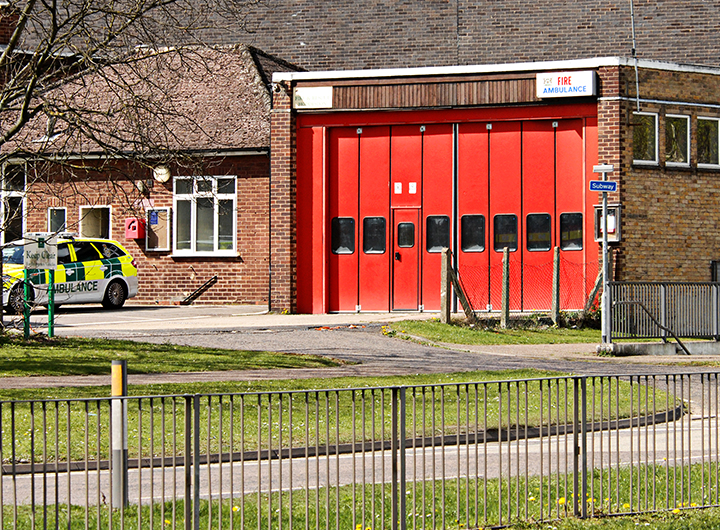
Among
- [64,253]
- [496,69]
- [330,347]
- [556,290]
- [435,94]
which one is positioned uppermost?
[496,69]

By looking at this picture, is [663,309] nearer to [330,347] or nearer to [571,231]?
[330,347]

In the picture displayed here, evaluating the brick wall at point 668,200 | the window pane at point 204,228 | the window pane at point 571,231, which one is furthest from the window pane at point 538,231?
the window pane at point 204,228

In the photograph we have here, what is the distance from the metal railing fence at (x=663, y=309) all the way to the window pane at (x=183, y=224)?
46.8ft

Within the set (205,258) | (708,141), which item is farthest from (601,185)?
(205,258)

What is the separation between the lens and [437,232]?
2534cm

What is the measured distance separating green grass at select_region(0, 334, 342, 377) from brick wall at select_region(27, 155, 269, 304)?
34.4 ft

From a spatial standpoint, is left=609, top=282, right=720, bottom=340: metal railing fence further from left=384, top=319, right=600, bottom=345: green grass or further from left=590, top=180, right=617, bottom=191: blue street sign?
left=384, top=319, right=600, bottom=345: green grass

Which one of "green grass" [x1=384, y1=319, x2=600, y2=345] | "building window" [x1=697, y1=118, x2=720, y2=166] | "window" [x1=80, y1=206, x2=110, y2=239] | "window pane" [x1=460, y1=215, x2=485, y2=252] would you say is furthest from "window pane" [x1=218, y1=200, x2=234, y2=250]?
"building window" [x1=697, y1=118, x2=720, y2=166]

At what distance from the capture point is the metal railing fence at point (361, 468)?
6.07m

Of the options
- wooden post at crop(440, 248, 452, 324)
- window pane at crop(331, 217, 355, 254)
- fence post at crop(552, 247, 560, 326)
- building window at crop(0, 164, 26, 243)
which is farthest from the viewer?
window pane at crop(331, 217, 355, 254)

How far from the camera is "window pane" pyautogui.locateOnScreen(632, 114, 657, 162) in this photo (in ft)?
80.3

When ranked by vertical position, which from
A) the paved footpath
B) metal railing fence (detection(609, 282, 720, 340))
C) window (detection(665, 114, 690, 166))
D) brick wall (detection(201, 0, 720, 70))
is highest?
brick wall (detection(201, 0, 720, 70))

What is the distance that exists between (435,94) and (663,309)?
881 centimetres

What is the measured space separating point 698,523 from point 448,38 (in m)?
28.3
